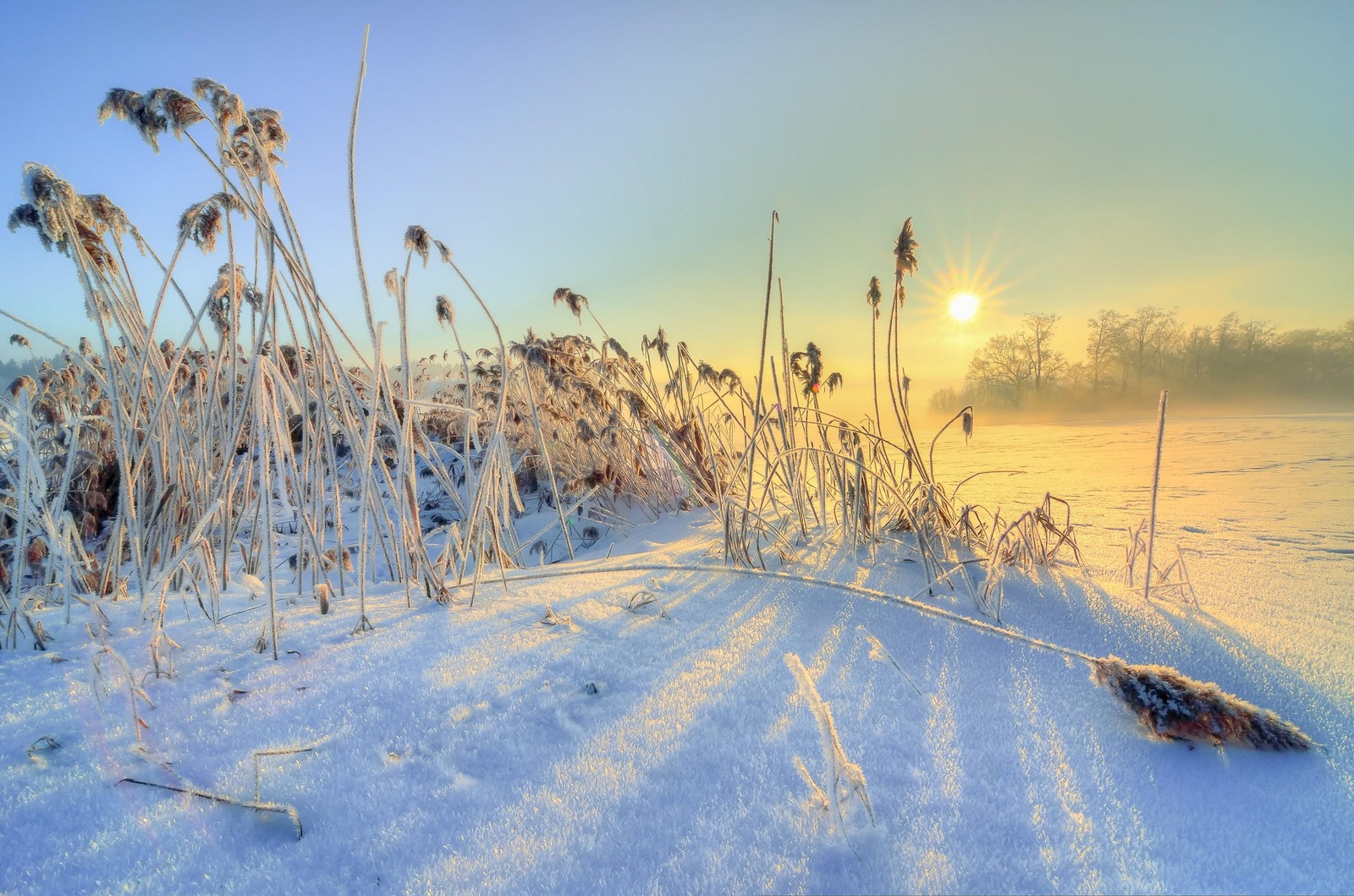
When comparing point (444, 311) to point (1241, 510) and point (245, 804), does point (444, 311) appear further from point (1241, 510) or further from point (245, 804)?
point (1241, 510)

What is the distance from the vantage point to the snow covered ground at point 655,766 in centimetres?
57

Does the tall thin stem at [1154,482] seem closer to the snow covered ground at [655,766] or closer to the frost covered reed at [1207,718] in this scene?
the snow covered ground at [655,766]

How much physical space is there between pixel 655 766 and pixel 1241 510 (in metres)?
2.67

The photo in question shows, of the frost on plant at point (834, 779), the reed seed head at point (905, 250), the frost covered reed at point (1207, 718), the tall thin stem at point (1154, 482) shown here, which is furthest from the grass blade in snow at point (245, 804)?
the reed seed head at point (905, 250)

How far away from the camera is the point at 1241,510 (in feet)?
7.19

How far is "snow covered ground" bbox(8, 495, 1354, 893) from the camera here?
570 millimetres

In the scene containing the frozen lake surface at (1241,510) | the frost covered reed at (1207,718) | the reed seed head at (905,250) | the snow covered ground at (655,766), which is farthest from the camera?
the reed seed head at (905,250)

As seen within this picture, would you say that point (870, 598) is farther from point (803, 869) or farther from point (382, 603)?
point (382, 603)

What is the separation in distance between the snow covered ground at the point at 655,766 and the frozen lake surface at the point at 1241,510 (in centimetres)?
15

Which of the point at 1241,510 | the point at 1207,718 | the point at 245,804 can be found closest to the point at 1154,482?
the point at 1207,718

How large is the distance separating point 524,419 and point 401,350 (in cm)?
261

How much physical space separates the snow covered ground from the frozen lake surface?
0.15 metres

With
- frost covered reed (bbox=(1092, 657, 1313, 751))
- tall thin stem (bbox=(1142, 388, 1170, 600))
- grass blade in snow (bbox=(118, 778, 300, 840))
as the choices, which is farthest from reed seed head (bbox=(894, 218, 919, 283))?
grass blade in snow (bbox=(118, 778, 300, 840))

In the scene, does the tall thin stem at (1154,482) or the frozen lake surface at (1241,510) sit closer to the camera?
the frozen lake surface at (1241,510)
